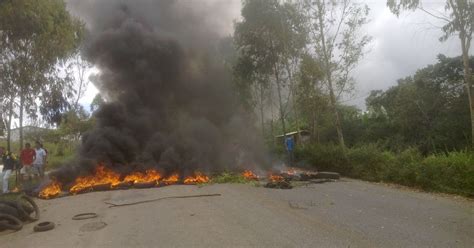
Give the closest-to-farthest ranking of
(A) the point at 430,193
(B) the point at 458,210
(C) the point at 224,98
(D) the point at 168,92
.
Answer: (B) the point at 458,210, (A) the point at 430,193, (D) the point at 168,92, (C) the point at 224,98

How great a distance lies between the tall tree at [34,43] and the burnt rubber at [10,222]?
5.91m

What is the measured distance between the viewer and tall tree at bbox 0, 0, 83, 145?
43.7 feet

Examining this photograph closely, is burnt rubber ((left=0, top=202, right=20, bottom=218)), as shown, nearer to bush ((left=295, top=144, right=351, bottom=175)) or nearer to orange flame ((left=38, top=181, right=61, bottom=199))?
orange flame ((left=38, top=181, right=61, bottom=199))

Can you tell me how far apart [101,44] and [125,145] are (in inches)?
207

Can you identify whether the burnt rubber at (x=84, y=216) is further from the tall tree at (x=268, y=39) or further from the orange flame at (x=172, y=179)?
the tall tree at (x=268, y=39)

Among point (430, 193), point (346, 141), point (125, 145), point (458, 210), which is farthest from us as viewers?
point (346, 141)

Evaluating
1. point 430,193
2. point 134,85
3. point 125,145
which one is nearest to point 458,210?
point 430,193

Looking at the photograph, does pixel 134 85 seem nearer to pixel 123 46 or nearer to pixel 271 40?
pixel 123 46

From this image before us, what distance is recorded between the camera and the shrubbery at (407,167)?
11266mm

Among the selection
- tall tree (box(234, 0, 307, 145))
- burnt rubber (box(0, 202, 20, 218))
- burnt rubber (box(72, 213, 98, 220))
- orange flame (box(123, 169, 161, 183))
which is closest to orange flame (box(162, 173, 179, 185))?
orange flame (box(123, 169, 161, 183))

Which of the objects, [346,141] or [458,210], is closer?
[458,210]

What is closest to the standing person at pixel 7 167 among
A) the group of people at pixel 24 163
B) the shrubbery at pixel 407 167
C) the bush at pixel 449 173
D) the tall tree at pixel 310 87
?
the group of people at pixel 24 163

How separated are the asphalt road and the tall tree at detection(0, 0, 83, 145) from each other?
596cm

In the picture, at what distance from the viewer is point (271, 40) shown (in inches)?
984
